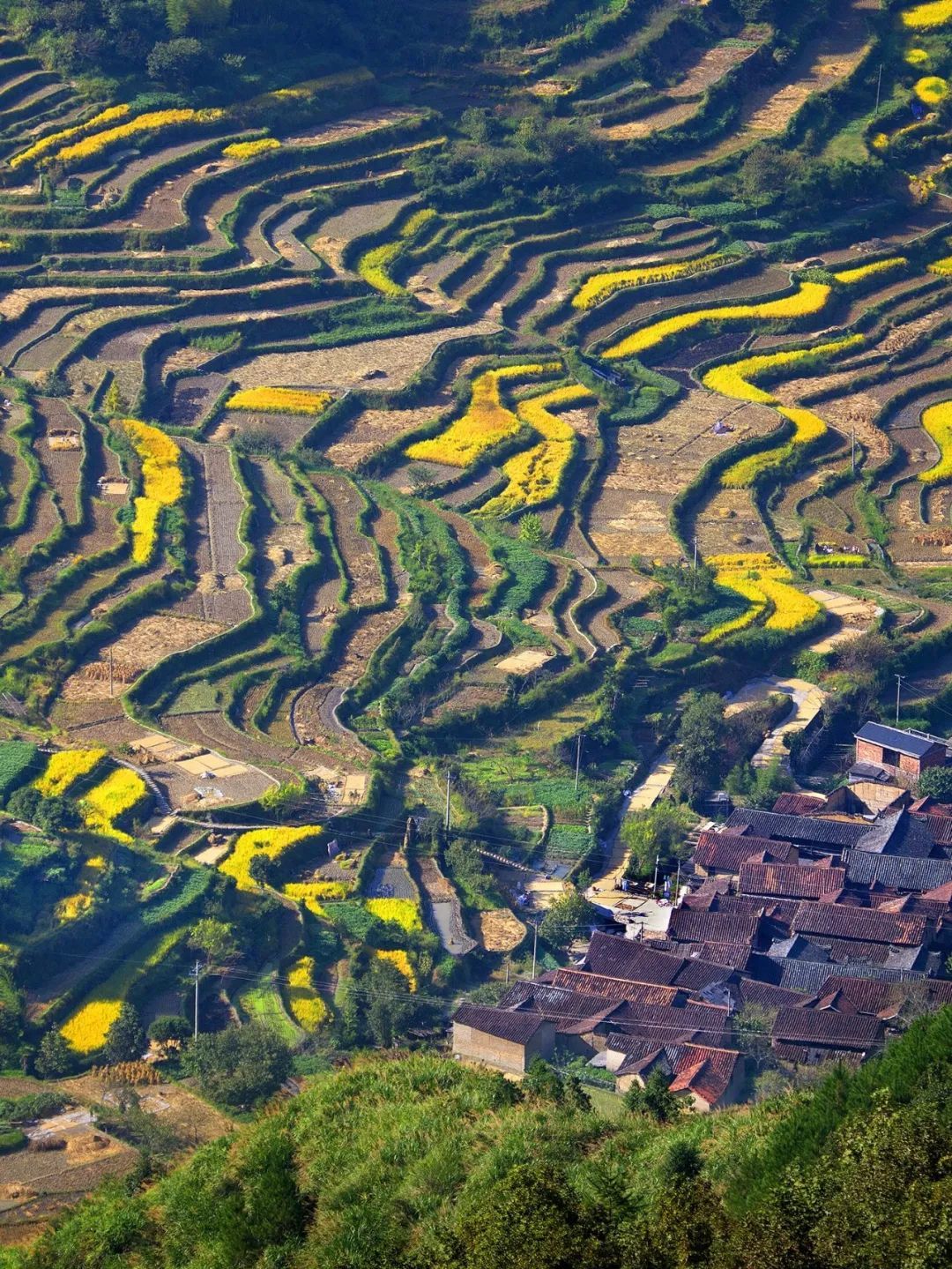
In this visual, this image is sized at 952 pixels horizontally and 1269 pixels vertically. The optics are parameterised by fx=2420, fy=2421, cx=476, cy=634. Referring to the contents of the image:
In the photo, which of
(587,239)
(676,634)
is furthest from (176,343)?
(676,634)

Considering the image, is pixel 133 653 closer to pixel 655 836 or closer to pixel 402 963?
pixel 655 836

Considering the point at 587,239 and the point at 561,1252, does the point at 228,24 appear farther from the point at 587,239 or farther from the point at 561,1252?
the point at 561,1252

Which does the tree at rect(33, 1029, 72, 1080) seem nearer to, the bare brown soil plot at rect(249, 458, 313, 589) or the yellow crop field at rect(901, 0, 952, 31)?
the bare brown soil plot at rect(249, 458, 313, 589)

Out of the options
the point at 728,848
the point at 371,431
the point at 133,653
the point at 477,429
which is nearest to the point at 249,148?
the point at 371,431

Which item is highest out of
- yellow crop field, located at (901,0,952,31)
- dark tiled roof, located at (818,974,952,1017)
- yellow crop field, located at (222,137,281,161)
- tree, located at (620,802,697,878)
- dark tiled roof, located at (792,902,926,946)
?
yellow crop field, located at (222,137,281,161)

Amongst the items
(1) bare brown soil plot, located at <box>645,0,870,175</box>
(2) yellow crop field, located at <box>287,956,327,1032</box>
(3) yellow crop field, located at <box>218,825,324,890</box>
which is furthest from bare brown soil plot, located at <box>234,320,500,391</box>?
(2) yellow crop field, located at <box>287,956,327,1032</box>

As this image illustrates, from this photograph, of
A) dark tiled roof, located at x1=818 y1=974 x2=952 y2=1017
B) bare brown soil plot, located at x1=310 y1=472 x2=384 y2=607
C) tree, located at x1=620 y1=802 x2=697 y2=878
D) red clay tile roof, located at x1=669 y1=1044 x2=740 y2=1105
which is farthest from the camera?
bare brown soil plot, located at x1=310 y1=472 x2=384 y2=607

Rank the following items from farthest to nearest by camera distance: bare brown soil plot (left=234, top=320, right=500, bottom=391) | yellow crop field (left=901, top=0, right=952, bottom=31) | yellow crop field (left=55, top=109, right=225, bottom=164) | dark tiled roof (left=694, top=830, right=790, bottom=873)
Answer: yellow crop field (left=901, top=0, right=952, bottom=31)
yellow crop field (left=55, top=109, right=225, bottom=164)
bare brown soil plot (left=234, top=320, right=500, bottom=391)
dark tiled roof (left=694, top=830, right=790, bottom=873)
